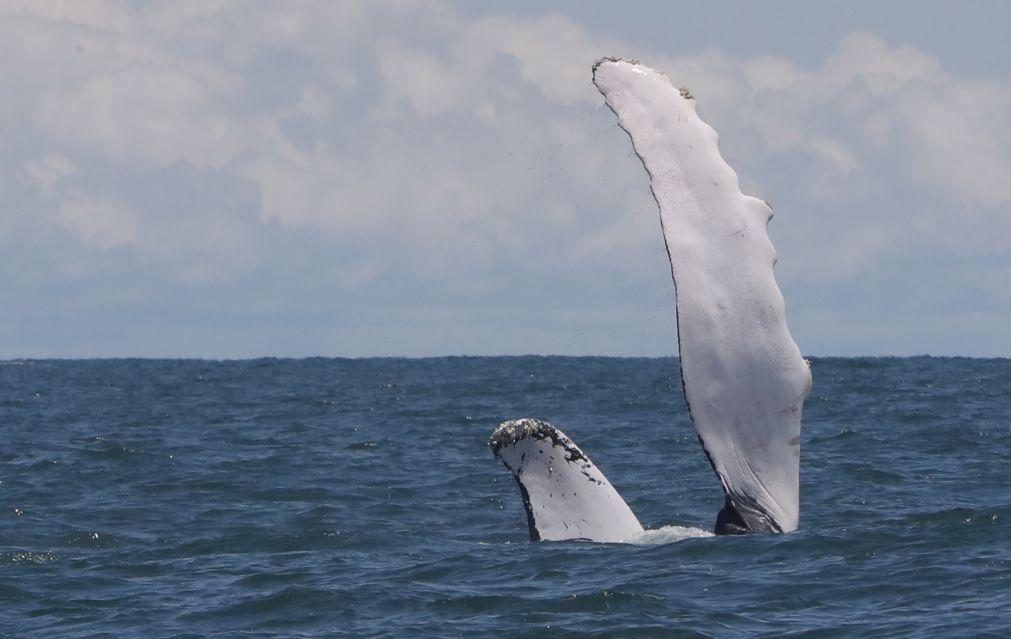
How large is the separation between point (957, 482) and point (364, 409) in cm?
1803

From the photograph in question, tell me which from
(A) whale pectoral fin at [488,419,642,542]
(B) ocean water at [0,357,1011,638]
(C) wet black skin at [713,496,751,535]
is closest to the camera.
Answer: (C) wet black skin at [713,496,751,535]

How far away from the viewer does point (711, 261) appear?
306 inches

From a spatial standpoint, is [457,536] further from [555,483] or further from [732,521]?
[732,521]

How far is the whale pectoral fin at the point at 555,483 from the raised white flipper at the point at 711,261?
154 centimetres

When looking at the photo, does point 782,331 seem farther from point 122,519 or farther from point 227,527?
point 122,519

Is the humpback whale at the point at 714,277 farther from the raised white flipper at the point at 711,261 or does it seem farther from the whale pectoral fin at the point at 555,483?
the whale pectoral fin at the point at 555,483

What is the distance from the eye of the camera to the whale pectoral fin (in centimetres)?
931

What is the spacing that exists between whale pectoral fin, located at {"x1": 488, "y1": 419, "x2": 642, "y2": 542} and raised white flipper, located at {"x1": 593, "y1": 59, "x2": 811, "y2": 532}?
1536mm

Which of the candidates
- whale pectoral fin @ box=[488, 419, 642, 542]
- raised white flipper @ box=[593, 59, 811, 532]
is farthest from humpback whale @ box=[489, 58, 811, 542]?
whale pectoral fin @ box=[488, 419, 642, 542]

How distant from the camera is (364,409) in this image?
3297cm

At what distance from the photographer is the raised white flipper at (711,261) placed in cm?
773

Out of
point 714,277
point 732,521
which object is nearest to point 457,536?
point 732,521

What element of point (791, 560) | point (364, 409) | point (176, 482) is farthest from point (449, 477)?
point (364, 409)

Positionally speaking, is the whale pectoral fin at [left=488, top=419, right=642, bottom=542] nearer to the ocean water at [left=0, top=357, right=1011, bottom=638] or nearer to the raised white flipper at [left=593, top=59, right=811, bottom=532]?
the ocean water at [left=0, top=357, right=1011, bottom=638]
